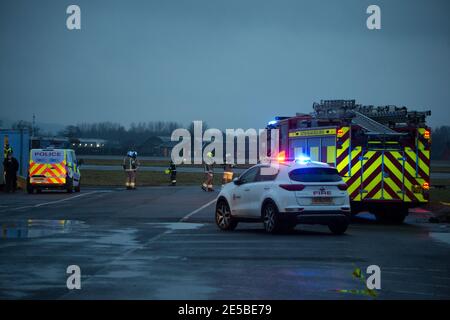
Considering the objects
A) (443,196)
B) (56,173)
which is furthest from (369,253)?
(56,173)

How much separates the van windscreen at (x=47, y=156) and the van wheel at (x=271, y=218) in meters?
21.6

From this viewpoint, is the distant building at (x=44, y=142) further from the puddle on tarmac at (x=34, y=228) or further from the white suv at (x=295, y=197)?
the white suv at (x=295, y=197)

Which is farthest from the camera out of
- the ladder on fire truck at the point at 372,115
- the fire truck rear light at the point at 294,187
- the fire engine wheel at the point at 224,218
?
the ladder on fire truck at the point at 372,115

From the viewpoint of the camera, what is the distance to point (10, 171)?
40.5m

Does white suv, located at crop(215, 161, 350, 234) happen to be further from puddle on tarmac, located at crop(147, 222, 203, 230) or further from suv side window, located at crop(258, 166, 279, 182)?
puddle on tarmac, located at crop(147, 222, 203, 230)

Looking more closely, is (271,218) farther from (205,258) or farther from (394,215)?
(394,215)

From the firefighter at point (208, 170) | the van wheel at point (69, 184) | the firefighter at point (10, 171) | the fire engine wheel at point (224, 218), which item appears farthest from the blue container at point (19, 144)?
the fire engine wheel at point (224, 218)

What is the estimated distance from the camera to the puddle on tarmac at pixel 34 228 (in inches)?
732

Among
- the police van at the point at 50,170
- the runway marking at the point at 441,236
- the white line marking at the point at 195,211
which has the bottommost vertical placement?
the white line marking at the point at 195,211

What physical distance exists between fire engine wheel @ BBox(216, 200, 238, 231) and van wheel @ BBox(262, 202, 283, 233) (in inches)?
50.3

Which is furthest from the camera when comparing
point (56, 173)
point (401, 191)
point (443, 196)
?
point (56, 173)

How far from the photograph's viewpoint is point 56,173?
39219mm

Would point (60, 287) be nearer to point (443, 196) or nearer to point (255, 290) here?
point (255, 290)
